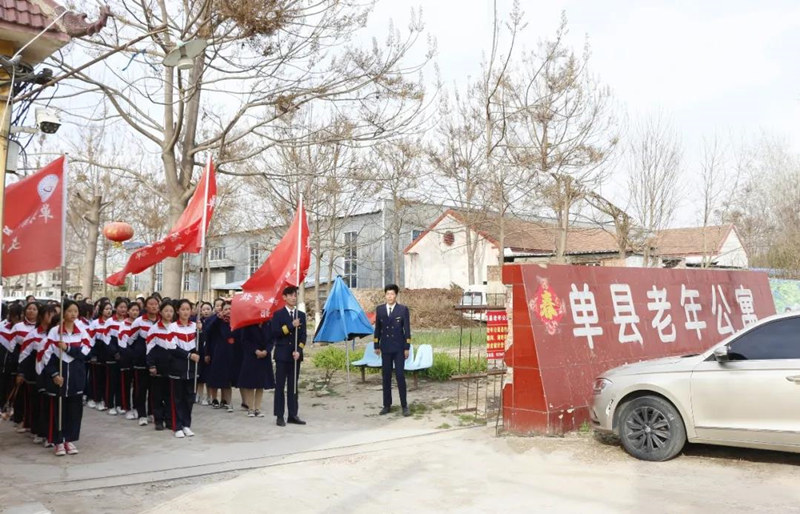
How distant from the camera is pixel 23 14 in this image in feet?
22.0

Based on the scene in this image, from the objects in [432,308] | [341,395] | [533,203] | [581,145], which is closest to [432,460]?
[341,395]

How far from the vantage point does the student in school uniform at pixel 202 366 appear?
11344mm

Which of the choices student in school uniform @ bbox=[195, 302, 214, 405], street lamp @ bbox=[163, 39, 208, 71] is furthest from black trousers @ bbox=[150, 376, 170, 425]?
street lamp @ bbox=[163, 39, 208, 71]

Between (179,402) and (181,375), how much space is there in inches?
14.0

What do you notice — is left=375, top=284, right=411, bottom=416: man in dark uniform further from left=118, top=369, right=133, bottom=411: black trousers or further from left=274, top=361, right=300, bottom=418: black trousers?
left=118, top=369, right=133, bottom=411: black trousers

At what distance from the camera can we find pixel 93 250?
71.6ft

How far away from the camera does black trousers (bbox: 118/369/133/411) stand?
34.1 feet

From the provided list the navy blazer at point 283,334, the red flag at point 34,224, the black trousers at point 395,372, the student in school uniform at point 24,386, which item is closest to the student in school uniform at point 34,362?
the student in school uniform at point 24,386

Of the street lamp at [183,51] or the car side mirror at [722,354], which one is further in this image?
the street lamp at [183,51]

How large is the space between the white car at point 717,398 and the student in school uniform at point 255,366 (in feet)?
16.6

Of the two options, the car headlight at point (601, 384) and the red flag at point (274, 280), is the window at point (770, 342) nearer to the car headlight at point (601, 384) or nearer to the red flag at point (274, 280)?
the car headlight at point (601, 384)

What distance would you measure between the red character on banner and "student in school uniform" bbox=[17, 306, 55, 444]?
5834 mm

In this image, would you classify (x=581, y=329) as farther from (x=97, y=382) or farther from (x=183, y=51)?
(x=97, y=382)

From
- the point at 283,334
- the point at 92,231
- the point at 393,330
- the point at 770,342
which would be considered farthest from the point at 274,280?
the point at 92,231
